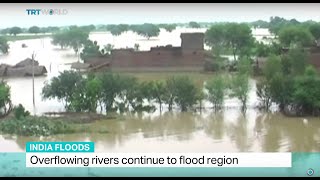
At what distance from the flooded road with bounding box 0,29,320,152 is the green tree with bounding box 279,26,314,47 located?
324mm

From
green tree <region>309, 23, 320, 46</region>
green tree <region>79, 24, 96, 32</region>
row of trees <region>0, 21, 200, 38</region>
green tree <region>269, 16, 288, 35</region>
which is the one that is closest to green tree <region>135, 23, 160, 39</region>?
row of trees <region>0, 21, 200, 38</region>

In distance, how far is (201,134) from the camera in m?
2.83

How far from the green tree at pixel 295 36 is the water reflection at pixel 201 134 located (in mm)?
436

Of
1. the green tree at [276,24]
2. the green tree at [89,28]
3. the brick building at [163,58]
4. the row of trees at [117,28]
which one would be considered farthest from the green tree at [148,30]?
the green tree at [276,24]

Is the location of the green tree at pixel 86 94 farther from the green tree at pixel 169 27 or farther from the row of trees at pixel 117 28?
the green tree at pixel 169 27

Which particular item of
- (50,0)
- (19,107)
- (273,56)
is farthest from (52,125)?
(273,56)

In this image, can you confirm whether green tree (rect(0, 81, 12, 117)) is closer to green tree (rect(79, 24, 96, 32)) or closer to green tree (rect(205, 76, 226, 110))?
green tree (rect(79, 24, 96, 32))

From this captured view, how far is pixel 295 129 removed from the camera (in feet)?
9.75

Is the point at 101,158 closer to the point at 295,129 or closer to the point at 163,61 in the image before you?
the point at 163,61

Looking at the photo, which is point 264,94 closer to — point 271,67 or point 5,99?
point 271,67

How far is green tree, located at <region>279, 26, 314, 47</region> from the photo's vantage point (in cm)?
276

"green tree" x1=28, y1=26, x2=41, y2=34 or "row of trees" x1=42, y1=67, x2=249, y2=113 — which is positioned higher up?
"green tree" x1=28, y1=26, x2=41, y2=34
